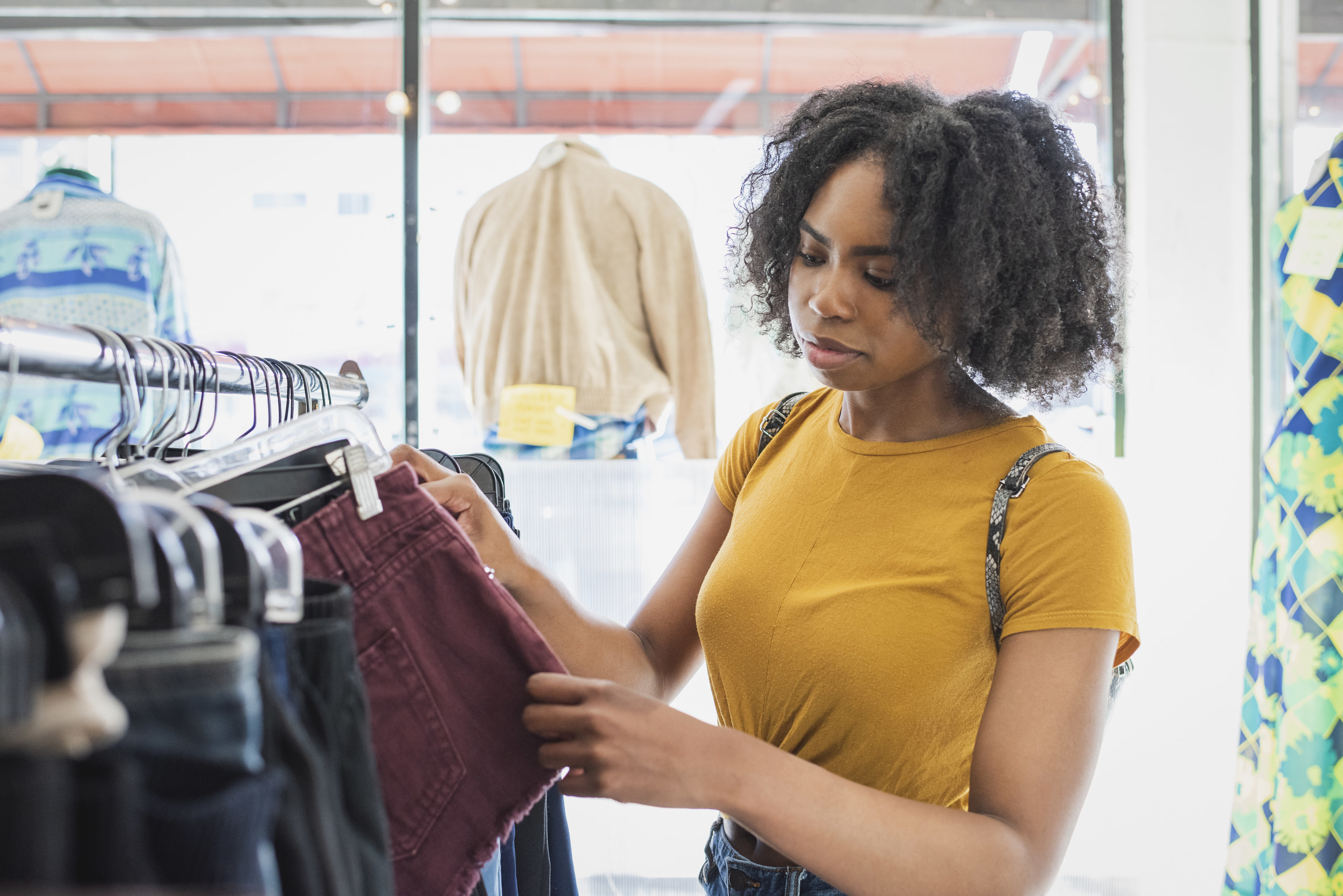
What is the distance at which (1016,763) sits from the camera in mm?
797

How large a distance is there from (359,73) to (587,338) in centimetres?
90

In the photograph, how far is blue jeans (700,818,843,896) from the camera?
93cm

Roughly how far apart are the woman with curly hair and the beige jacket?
1.01 m

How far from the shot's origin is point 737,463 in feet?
4.03

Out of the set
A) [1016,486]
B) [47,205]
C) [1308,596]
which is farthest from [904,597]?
[47,205]

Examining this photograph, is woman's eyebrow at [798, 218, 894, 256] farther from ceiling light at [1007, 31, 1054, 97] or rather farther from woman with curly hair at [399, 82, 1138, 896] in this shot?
ceiling light at [1007, 31, 1054, 97]

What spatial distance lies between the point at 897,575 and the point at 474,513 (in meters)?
0.41

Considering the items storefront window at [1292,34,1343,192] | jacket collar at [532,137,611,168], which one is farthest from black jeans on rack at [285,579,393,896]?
storefront window at [1292,34,1343,192]

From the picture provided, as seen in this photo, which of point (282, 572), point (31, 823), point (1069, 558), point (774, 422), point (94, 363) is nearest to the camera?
point (31, 823)

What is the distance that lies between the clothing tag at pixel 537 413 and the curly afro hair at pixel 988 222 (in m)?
1.05

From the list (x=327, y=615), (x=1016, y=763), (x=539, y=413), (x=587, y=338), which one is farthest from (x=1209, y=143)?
(x=327, y=615)

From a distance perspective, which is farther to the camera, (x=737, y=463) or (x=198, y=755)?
(x=737, y=463)

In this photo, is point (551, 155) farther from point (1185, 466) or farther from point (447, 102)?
point (1185, 466)

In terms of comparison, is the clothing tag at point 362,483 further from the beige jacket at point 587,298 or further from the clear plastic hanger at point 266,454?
the beige jacket at point 587,298
